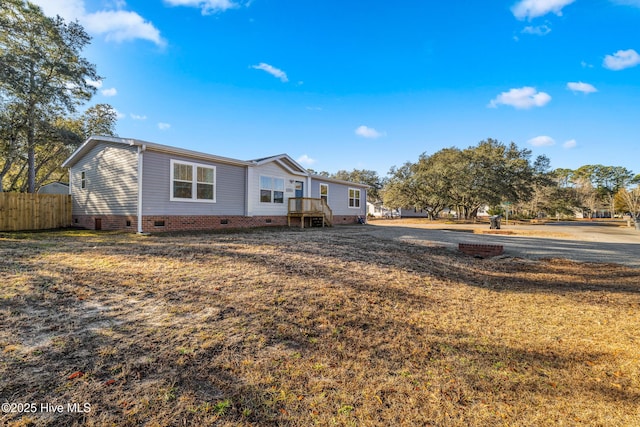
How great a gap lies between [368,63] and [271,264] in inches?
580

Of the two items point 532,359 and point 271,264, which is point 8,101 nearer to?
point 271,264

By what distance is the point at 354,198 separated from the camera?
2238cm

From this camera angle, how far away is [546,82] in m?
15.0

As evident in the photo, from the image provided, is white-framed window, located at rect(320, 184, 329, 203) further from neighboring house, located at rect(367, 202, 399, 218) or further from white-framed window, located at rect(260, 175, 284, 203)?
neighboring house, located at rect(367, 202, 399, 218)

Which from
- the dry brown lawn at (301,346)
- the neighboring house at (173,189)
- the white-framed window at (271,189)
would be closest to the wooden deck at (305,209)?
the neighboring house at (173,189)

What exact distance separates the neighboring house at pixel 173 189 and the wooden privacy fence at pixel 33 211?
484mm

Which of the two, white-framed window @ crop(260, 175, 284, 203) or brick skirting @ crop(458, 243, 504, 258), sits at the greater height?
white-framed window @ crop(260, 175, 284, 203)

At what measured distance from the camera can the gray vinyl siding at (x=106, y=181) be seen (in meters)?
10.7

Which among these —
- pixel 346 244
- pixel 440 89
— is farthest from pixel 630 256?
pixel 440 89

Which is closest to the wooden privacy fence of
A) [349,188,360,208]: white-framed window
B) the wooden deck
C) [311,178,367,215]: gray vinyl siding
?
the wooden deck

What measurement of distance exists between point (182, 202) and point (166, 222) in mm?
990

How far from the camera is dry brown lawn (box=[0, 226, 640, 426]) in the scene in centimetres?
199

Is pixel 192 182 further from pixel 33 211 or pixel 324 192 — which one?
pixel 324 192

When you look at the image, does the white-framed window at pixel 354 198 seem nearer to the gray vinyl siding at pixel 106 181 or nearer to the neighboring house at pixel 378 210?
the gray vinyl siding at pixel 106 181
